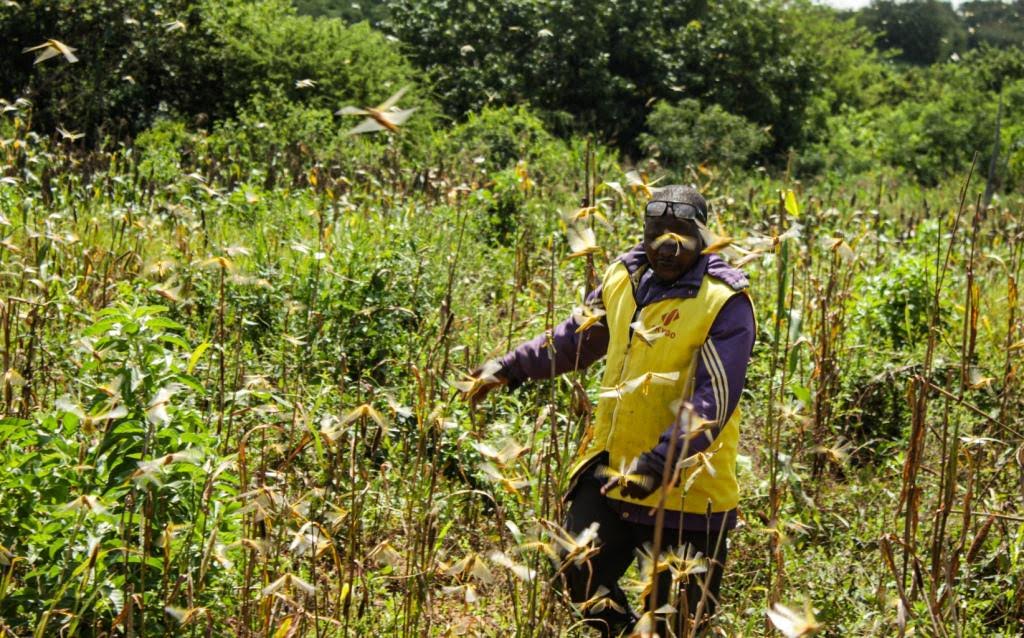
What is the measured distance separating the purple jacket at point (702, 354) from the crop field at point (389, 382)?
4.5 inches

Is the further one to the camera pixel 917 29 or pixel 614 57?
pixel 917 29

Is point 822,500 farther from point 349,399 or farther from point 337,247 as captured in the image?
point 337,247

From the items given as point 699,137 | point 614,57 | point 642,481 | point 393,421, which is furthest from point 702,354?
point 614,57

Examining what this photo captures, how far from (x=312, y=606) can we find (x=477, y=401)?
0.70m

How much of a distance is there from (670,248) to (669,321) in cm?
18

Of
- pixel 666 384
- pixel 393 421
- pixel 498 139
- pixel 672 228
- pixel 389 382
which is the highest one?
pixel 672 228

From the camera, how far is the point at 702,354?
256 cm

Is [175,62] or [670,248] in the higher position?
[670,248]

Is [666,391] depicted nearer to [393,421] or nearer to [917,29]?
[393,421]

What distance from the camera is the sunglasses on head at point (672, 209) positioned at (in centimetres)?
259

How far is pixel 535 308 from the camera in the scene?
4922mm

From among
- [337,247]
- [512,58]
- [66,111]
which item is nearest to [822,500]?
[337,247]

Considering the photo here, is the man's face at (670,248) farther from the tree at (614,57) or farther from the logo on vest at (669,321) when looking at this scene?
the tree at (614,57)

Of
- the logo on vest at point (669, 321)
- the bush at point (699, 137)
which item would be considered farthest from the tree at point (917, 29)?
the logo on vest at point (669, 321)
